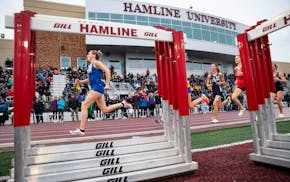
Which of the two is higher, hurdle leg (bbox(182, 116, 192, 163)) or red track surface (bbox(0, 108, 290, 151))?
hurdle leg (bbox(182, 116, 192, 163))

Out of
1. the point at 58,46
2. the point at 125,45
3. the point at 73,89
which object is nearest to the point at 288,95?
the point at 125,45

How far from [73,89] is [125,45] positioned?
32.8 feet

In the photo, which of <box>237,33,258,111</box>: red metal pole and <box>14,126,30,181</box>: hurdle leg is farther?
<box>237,33,258,111</box>: red metal pole

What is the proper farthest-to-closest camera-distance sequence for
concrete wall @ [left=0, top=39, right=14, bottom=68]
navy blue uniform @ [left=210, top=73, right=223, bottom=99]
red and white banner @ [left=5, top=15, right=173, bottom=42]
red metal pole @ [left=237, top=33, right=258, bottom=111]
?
concrete wall @ [left=0, top=39, right=14, bottom=68]
navy blue uniform @ [left=210, top=73, right=223, bottom=99]
red metal pole @ [left=237, top=33, right=258, bottom=111]
red and white banner @ [left=5, top=15, right=173, bottom=42]

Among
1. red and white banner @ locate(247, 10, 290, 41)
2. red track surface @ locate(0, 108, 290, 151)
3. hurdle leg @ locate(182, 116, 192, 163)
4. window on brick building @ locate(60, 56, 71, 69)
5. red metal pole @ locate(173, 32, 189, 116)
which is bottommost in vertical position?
red track surface @ locate(0, 108, 290, 151)

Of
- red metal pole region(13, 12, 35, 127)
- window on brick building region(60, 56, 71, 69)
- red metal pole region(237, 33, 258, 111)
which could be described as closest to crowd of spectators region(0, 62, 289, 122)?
window on brick building region(60, 56, 71, 69)

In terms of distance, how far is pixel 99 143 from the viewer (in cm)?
284

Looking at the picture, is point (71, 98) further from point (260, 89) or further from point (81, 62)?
point (81, 62)

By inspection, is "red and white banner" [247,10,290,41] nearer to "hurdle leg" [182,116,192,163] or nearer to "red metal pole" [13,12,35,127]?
"hurdle leg" [182,116,192,163]

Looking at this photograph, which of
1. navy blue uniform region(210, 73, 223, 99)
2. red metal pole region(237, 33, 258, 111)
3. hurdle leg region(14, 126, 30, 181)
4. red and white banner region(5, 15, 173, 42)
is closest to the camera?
hurdle leg region(14, 126, 30, 181)

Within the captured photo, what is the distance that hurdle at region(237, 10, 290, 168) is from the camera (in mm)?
3037

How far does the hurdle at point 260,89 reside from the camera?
3037 mm

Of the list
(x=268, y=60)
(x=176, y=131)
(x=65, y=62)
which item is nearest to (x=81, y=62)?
(x=65, y=62)

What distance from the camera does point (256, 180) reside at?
2.47 m
